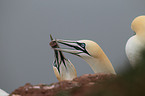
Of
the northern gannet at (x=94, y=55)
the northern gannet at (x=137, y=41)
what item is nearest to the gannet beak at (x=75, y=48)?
the northern gannet at (x=94, y=55)

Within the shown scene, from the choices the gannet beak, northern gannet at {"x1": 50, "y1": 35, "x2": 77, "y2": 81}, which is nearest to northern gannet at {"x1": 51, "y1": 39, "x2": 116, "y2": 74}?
the gannet beak

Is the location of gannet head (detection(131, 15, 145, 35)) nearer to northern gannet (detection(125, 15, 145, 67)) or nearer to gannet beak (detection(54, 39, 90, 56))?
northern gannet (detection(125, 15, 145, 67))

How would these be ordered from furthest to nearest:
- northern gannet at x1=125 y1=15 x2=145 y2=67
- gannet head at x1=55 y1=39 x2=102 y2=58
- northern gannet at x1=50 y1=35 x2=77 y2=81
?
1. northern gannet at x1=50 y1=35 x2=77 y2=81
2. gannet head at x1=55 y1=39 x2=102 y2=58
3. northern gannet at x1=125 y1=15 x2=145 y2=67

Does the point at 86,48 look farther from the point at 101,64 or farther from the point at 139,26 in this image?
the point at 139,26

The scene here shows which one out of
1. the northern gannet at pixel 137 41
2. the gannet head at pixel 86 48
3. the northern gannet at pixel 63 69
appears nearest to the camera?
the northern gannet at pixel 137 41

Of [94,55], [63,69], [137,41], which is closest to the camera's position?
[137,41]

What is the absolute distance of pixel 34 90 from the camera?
1.94 feet

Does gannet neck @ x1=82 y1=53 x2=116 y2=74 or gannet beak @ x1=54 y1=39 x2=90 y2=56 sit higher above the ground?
gannet beak @ x1=54 y1=39 x2=90 y2=56

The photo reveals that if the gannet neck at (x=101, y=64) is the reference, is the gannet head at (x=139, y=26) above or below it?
above

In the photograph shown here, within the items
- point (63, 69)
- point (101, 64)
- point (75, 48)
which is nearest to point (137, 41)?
point (101, 64)

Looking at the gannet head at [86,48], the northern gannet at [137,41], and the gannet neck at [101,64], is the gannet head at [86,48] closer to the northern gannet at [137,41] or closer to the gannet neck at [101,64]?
the gannet neck at [101,64]

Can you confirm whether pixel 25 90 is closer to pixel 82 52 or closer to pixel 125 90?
pixel 125 90

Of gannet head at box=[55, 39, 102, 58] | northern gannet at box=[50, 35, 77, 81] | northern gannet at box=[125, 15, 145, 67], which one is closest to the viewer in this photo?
northern gannet at box=[125, 15, 145, 67]

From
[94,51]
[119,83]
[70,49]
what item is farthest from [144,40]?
[119,83]
